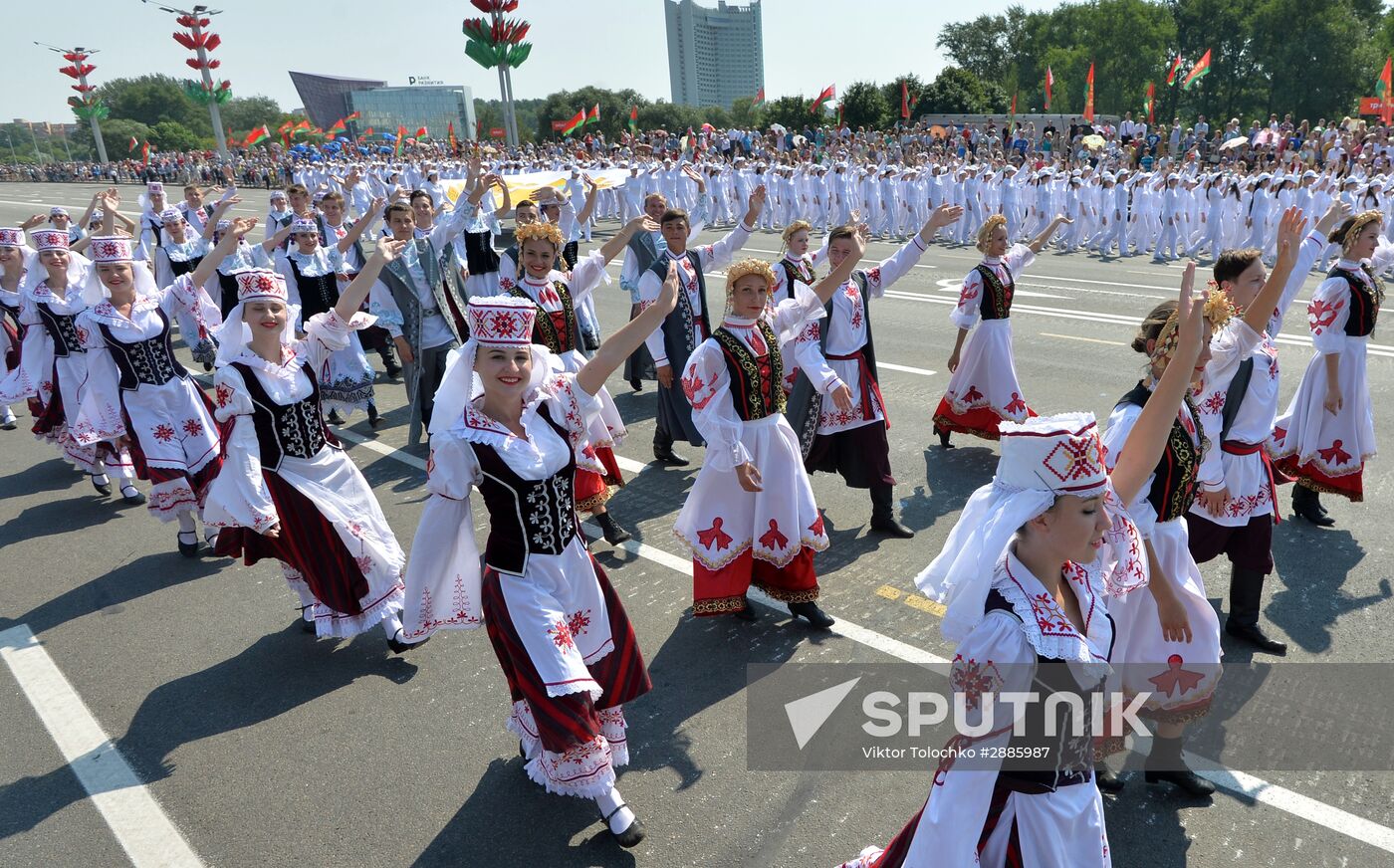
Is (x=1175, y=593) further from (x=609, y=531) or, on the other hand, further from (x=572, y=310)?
(x=572, y=310)

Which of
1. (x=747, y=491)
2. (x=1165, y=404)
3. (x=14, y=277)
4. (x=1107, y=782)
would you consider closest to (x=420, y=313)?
(x=14, y=277)

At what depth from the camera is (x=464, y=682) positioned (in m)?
5.30

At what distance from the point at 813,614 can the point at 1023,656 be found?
3.08m

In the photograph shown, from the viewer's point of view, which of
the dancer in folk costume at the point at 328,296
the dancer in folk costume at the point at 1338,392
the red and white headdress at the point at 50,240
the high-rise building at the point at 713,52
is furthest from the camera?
the high-rise building at the point at 713,52

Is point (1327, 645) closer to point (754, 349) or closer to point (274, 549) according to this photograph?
point (754, 349)

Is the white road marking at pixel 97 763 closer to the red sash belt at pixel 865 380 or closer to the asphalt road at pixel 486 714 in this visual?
the asphalt road at pixel 486 714

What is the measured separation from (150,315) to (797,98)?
168 ft

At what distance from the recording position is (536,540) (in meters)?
3.88

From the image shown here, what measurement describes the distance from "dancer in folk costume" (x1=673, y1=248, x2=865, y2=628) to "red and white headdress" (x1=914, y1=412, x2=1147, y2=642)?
2.65 meters

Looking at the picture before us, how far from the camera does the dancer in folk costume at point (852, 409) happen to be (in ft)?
22.7

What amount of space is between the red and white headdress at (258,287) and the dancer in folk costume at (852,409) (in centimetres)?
351

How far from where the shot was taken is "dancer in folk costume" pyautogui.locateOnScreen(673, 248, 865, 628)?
5.40 m

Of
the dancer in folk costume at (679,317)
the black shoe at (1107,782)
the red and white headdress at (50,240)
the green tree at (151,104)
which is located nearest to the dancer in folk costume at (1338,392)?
the black shoe at (1107,782)

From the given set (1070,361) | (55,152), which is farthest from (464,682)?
(55,152)
